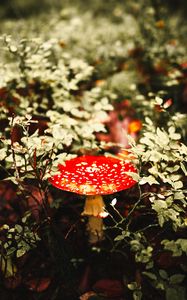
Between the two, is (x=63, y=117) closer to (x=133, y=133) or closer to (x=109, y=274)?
(x=133, y=133)

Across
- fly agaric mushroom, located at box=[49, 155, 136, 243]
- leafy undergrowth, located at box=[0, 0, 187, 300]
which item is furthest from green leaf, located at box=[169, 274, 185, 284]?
fly agaric mushroom, located at box=[49, 155, 136, 243]

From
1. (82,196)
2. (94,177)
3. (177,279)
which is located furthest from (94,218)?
(177,279)

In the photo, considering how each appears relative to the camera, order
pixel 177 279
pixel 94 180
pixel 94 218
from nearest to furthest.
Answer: pixel 177 279
pixel 94 180
pixel 94 218

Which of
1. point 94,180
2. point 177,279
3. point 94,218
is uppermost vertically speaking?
point 94,180

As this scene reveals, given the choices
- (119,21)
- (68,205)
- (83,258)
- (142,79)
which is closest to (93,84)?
(142,79)

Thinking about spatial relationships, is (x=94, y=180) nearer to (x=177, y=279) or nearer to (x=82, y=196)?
(x=82, y=196)

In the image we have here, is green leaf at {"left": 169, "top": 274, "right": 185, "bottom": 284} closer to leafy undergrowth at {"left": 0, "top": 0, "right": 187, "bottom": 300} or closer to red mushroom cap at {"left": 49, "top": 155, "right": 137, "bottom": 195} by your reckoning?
leafy undergrowth at {"left": 0, "top": 0, "right": 187, "bottom": 300}

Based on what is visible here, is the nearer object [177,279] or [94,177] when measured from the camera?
[177,279]

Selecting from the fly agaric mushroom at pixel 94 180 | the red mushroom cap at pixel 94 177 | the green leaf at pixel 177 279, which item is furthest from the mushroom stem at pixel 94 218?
the green leaf at pixel 177 279
